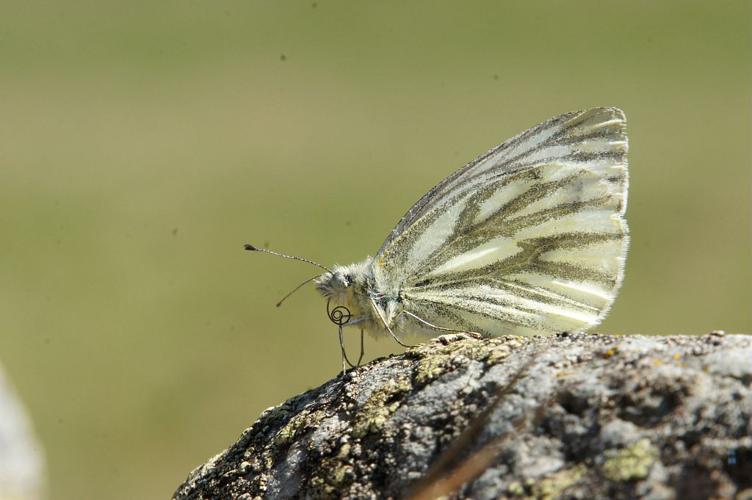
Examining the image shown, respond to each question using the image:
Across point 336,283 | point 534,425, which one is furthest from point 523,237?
point 534,425

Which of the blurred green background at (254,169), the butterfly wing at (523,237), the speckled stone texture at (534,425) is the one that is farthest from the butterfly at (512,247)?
the blurred green background at (254,169)

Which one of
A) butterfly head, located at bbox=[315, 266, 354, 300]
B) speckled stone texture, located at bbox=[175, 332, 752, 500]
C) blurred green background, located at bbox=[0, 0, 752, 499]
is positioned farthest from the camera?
blurred green background, located at bbox=[0, 0, 752, 499]

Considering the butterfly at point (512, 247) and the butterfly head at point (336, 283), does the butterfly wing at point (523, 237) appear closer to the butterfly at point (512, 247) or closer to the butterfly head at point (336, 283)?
the butterfly at point (512, 247)

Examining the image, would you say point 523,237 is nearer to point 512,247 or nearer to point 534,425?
point 512,247

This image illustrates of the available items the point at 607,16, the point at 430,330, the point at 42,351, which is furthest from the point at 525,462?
the point at 607,16

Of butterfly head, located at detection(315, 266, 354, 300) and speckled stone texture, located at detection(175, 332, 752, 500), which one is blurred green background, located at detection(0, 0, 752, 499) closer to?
butterfly head, located at detection(315, 266, 354, 300)

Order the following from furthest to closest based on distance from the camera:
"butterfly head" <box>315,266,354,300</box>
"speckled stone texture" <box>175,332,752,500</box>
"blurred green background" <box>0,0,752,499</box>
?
"blurred green background" <box>0,0,752,499</box>, "butterfly head" <box>315,266,354,300</box>, "speckled stone texture" <box>175,332,752,500</box>

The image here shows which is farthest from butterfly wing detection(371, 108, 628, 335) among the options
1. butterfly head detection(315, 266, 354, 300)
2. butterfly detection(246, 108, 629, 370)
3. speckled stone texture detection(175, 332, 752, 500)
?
speckled stone texture detection(175, 332, 752, 500)
